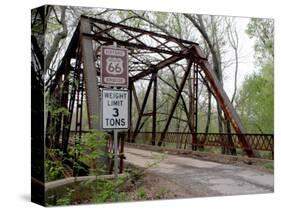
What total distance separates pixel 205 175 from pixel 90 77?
2.68 m

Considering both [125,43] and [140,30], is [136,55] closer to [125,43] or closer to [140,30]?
[125,43]

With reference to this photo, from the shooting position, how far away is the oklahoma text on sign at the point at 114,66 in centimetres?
1014

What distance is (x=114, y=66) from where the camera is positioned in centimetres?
1027

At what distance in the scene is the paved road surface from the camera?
11.0 metres

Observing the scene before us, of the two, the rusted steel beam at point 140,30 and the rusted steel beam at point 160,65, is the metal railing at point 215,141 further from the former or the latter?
the rusted steel beam at point 140,30

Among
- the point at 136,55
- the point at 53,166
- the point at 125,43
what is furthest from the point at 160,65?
the point at 53,166

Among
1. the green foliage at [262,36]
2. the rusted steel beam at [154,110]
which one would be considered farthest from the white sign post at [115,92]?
the green foliage at [262,36]

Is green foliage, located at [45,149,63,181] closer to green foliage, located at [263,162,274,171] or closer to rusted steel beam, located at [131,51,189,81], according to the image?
rusted steel beam, located at [131,51,189,81]

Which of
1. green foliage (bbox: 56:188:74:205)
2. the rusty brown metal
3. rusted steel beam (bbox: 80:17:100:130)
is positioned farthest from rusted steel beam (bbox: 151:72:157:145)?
green foliage (bbox: 56:188:74:205)

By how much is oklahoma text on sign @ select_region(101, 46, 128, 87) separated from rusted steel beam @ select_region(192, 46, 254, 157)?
67.4 inches

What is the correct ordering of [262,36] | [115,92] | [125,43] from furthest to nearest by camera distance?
[262,36], [125,43], [115,92]

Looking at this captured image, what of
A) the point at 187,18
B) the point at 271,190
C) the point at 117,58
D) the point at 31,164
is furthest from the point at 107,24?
the point at 271,190

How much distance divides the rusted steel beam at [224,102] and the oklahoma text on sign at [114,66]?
5.62 ft

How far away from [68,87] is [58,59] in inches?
17.5
